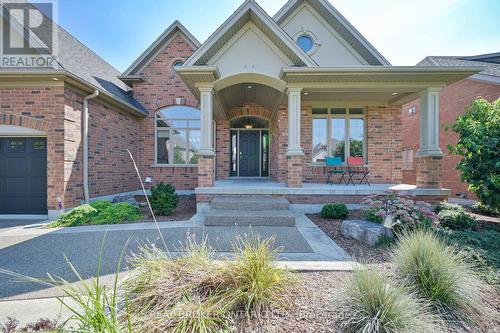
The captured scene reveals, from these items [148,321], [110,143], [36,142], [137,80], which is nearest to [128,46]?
[137,80]

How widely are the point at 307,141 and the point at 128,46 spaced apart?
34.1 ft

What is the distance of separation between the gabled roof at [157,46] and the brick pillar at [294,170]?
753 centimetres

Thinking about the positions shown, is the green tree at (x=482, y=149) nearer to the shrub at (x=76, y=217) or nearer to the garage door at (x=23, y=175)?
the shrub at (x=76, y=217)

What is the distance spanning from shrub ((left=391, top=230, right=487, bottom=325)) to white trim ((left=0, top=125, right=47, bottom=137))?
871 cm

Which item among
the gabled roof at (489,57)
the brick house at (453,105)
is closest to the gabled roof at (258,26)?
the brick house at (453,105)

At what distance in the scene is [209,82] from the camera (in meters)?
6.63

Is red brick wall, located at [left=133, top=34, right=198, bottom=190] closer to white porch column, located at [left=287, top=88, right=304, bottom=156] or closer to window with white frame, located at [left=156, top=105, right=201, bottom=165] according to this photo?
window with white frame, located at [left=156, top=105, right=201, bottom=165]

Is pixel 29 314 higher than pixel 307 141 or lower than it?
lower

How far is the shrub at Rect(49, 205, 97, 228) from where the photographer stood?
5750mm

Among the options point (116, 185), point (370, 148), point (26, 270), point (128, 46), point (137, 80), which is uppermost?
point (128, 46)

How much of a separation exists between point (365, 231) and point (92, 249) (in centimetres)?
498

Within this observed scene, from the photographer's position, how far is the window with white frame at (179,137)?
34.1 feet

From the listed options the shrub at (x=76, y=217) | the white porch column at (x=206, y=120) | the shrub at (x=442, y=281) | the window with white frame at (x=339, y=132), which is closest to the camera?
the shrub at (x=442, y=281)

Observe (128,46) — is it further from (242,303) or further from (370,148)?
(242,303)
